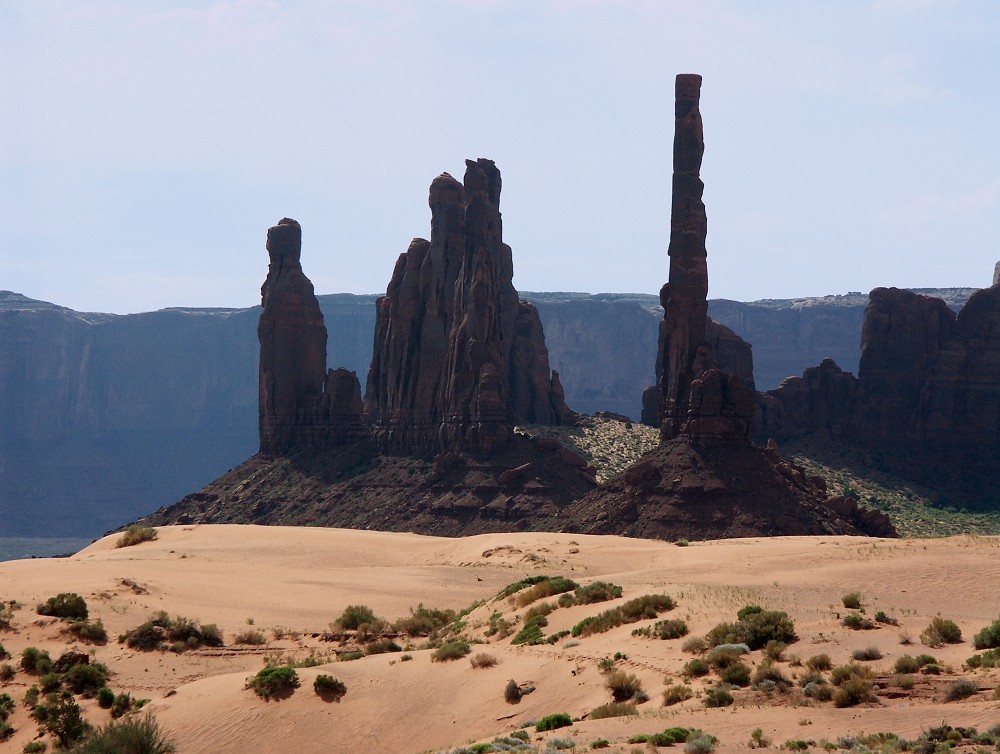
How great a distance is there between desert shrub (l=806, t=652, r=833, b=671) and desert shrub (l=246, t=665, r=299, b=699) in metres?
11.6

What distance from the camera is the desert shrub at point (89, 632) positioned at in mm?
43875

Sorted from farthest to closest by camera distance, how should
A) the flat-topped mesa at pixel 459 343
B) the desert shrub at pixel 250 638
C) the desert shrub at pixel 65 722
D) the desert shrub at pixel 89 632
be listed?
the flat-topped mesa at pixel 459 343, the desert shrub at pixel 250 638, the desert shrub at pixel 89 632, the desert shrub at pixel 65 722

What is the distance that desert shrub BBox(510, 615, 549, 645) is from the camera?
1497 inches

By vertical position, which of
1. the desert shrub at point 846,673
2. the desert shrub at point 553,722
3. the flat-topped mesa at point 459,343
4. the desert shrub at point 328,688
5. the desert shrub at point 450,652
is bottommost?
the desert shrub at point 328,688

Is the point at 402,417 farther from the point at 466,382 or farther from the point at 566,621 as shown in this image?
the point at 566,621

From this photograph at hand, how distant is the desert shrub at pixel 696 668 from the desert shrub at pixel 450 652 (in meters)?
7.07

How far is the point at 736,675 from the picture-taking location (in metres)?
29.9

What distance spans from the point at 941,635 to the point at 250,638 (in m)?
21.3

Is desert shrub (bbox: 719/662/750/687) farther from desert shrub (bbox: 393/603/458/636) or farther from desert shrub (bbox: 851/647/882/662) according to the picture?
desert shrub (bbox: 393/603/458/636)

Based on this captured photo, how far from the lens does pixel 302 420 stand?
11581 centimetres

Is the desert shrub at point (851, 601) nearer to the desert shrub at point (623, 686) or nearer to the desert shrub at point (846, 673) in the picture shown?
the desert shrub at point (846, 673)

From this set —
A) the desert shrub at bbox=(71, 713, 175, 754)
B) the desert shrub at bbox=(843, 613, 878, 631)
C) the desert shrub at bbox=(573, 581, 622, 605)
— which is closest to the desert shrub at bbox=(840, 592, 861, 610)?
the desert shrub at bbox=(843, 613, 878, 631)

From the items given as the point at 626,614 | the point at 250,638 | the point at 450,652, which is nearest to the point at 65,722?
the point at 450,652

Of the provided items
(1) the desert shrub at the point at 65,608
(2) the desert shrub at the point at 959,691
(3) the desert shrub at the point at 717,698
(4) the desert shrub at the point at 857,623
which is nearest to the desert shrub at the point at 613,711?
(3) the desert shrub at the point at 717,698
